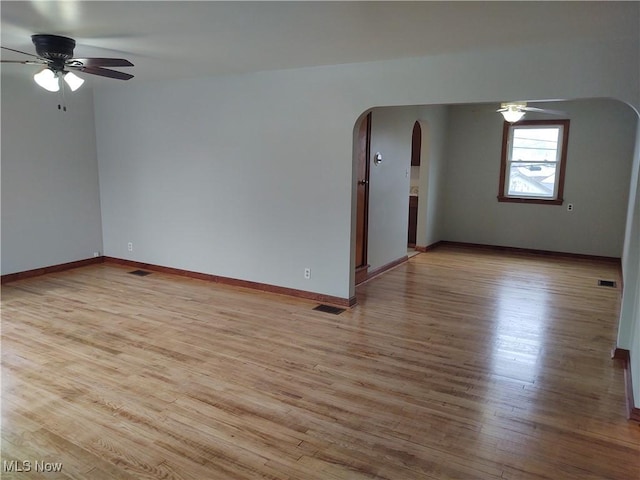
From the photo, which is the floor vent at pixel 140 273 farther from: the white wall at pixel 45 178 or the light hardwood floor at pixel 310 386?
the white wall at pixel 45 178

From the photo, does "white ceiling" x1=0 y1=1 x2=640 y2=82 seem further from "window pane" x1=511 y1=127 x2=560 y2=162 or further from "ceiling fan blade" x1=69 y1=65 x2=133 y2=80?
"window pane" x1=511 y1=127 x2=560 y2=162

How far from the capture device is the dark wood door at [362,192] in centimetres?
534

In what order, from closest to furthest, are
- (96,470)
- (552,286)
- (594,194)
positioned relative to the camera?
(96,470) → (552,286) → (594,194)

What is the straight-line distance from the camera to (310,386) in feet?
10.0

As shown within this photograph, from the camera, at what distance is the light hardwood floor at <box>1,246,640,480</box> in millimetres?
2297

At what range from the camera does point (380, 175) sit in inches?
232

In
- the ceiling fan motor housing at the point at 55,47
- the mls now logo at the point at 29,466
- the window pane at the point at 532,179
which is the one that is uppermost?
the ceiling fan motor housing at the point at 55,47

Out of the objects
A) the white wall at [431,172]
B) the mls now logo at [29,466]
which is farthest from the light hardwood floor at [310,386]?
the white wall at [431,172]

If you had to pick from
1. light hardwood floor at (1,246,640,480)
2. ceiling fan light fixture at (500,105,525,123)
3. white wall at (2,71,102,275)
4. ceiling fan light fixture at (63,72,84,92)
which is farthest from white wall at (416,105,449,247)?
white wall at (2,71,102,275)

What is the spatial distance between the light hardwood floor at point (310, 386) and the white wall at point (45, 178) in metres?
0.65

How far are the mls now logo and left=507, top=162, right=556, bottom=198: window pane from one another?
24.9ft

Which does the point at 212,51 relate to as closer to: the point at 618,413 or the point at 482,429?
the point at 482,429

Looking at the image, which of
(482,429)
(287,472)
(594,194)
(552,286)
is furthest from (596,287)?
(287,472)

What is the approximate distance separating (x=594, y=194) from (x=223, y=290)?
5973mm
